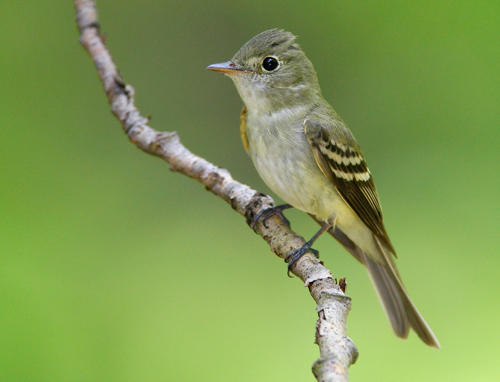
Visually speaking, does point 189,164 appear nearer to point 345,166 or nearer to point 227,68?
point 227,68

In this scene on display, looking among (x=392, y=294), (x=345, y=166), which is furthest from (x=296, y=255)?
(x=392, y=294)

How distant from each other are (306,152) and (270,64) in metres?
0.70

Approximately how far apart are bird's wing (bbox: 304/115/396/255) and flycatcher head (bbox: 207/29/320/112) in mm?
249

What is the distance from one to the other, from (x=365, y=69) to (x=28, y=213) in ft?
11.9

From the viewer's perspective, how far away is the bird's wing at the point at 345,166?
3.17 metres

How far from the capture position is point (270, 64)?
3414mm

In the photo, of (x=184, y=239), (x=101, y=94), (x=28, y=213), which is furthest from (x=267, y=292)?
(x=101, y=94)

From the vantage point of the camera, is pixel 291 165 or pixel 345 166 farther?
pixel 345 166

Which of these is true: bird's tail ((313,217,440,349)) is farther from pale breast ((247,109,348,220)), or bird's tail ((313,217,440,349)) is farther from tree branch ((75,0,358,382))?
tree branch ((75,0,358,382))

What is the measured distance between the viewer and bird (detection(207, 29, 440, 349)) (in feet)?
10.4

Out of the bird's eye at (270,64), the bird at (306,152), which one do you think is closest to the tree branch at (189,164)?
the bird at (306,152)

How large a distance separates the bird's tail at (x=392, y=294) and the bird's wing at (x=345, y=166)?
0.26m

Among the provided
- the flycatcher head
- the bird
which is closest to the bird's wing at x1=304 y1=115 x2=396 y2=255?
the bird

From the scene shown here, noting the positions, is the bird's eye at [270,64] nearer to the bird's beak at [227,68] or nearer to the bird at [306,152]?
the bird at [306,152]
